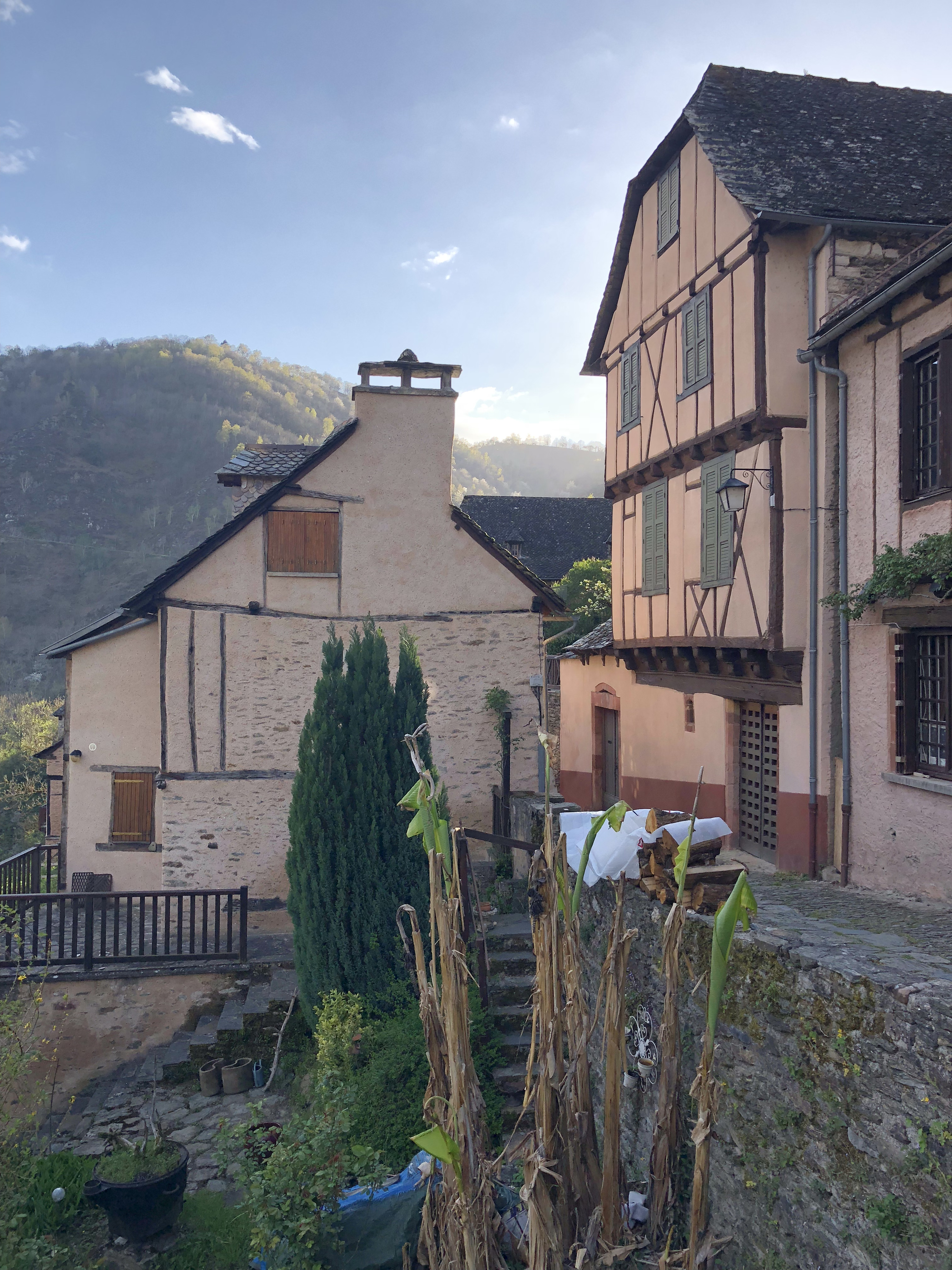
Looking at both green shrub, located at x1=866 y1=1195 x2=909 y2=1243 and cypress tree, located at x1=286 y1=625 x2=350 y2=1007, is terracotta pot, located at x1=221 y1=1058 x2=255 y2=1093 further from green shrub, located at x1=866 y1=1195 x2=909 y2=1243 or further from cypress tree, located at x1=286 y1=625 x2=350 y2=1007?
green shrub, located at x1=866 y1=1195 x2=909 y2=1243

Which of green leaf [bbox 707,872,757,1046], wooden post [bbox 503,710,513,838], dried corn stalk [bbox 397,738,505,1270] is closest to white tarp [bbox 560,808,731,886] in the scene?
dried corn stalk [bbox 397,738,505,1270]

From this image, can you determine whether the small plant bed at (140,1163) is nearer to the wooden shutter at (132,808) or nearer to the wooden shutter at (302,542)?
the wooden shutter at (132,808)

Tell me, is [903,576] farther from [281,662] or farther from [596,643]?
[281,662]

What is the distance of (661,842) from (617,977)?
1.72 metres

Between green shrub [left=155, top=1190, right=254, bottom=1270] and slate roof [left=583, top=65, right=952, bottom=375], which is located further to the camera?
slate roof [left=583, top=65, right=952, bottom=375]

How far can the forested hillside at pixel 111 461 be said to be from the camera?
38344mm

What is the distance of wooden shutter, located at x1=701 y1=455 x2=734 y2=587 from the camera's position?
9203 mm

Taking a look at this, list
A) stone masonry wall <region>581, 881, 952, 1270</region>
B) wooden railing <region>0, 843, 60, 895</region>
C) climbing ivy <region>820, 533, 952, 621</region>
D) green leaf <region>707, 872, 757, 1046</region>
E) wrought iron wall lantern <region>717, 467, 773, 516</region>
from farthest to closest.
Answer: wooden railing <region>0, 843, 60, 895</region>, wrought iron wall lantern <region>717, 467, 773, 516</region>, climbing ivy <region>820, 533, 952, 621</region>, stone masonry wall <region>581, 881, 952, 1270</region>, green leaf <region>707, 872, 757, 1046</region>

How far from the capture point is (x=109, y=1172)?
6062 millimetres

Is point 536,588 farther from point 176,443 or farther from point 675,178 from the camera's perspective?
point 176,443

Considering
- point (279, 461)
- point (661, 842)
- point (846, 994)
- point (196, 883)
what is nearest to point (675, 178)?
point (279, 461)

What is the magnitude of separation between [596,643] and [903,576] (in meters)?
7.33

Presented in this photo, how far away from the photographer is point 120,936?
10.6 metres

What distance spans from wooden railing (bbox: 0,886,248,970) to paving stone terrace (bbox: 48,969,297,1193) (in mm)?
731
